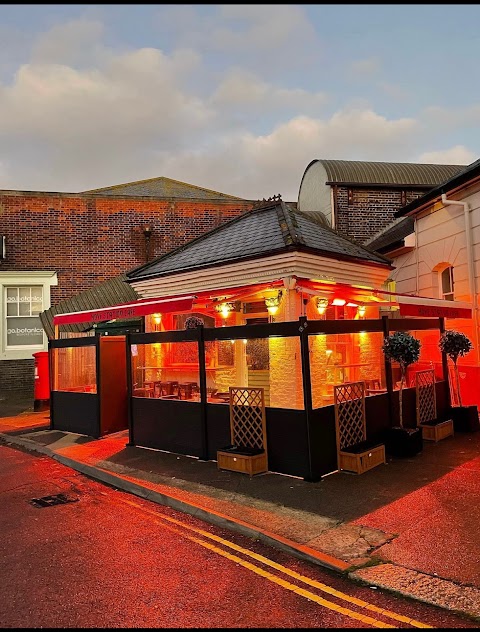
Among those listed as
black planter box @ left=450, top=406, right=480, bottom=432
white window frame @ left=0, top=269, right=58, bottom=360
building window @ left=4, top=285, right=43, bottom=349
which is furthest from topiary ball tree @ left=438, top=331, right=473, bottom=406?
building window @ left=4, top=285, right=43, bottom=349

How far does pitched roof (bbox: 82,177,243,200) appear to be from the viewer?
27.2m

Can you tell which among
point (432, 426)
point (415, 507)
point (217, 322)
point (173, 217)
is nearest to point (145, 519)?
point (415, 507)

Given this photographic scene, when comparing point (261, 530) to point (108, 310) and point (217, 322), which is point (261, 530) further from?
point (217, 322)

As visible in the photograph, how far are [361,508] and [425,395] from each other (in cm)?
452

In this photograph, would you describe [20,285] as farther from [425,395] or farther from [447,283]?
[425,395]

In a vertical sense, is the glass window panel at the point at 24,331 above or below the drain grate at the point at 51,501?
above

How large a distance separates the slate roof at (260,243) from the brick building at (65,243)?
468 centimetres

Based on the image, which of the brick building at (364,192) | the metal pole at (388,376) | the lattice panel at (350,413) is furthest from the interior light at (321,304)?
the brick building at (364,192)

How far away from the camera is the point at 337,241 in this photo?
11.9m

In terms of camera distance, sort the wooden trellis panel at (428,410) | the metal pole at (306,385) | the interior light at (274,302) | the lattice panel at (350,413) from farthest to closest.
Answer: the interior light at (274,302) < the wooden trellis panel at (428,410) < the lattice panel at (350,413) < the metal pole at (306,385)

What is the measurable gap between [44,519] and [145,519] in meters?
1.24

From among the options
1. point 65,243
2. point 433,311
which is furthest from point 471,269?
point 65,243

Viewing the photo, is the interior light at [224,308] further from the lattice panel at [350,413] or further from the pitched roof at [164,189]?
the pitched roof at [164,189]

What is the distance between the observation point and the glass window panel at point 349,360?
859 cm
